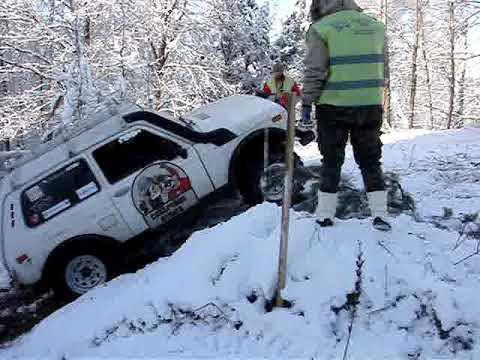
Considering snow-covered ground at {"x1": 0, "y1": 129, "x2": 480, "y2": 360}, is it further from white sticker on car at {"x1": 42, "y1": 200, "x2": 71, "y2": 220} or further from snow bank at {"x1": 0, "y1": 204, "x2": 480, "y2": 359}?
white sticker on car at {"x1": 42, "y1": 200, "x2": 71, "y2": 220}

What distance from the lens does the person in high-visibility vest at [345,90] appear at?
4.42 m

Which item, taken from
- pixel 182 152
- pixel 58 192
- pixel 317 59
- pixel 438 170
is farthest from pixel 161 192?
pixel 438 170

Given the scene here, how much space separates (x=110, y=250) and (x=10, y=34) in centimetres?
1204

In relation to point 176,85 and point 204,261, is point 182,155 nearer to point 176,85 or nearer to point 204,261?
point 204,261

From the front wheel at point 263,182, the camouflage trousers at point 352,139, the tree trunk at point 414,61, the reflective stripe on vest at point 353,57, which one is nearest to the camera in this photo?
the reflective stripe on vest at point 353,57

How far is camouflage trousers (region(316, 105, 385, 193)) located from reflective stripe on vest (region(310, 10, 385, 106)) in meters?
0.10

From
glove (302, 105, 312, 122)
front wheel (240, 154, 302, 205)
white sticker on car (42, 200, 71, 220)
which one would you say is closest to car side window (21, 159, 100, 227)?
white sticker on car (42, 200, 71, 220)

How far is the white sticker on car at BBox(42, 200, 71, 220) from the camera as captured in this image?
19.6ft

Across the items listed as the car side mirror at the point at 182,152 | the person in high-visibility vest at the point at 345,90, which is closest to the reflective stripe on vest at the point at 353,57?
the person in high-visibility vest at the point at 345,90

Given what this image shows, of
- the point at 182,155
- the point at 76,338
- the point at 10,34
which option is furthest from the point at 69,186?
the point at 10,34

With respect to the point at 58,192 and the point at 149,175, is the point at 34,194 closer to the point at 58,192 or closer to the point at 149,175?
the point at 58,192

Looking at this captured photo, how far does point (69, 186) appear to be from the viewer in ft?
19.9

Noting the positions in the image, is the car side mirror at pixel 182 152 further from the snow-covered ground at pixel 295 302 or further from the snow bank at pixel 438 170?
the snow bank at pixel 438 170

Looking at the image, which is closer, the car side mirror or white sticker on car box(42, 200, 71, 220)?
white sticker on car box(42, 200, 71, 220)
